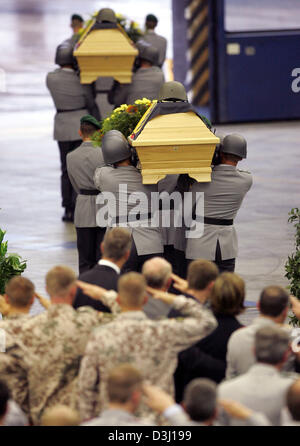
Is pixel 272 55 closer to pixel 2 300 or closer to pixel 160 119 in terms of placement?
pixel 160 119

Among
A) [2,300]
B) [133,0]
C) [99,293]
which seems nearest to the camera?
[99,293]

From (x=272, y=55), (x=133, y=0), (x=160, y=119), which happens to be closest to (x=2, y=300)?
(x=160, y=119)

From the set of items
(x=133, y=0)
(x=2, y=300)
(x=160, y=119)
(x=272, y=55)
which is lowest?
(x=133, y=0)

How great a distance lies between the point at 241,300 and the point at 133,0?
35.1 metres

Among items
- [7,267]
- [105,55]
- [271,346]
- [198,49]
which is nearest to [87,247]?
[7,267]

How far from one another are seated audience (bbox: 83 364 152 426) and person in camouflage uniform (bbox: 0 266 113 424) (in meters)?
0.81

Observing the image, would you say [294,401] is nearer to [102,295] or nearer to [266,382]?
[266,382]

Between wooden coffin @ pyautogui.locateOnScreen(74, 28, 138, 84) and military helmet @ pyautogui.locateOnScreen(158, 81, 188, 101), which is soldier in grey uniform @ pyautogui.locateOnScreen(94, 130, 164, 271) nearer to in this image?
military helmet @ pyautogui.locateOnScreen(158, 81, 188, 101)

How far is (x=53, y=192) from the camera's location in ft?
48.8

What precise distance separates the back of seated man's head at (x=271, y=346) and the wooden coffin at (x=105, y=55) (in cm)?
719

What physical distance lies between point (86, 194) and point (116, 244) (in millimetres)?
3350

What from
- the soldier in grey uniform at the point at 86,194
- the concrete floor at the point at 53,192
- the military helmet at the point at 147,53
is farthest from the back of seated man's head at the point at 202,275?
the military helmet at the point at 147,53

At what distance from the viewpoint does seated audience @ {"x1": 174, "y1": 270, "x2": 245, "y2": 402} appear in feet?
18.3

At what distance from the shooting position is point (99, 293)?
5.80m
